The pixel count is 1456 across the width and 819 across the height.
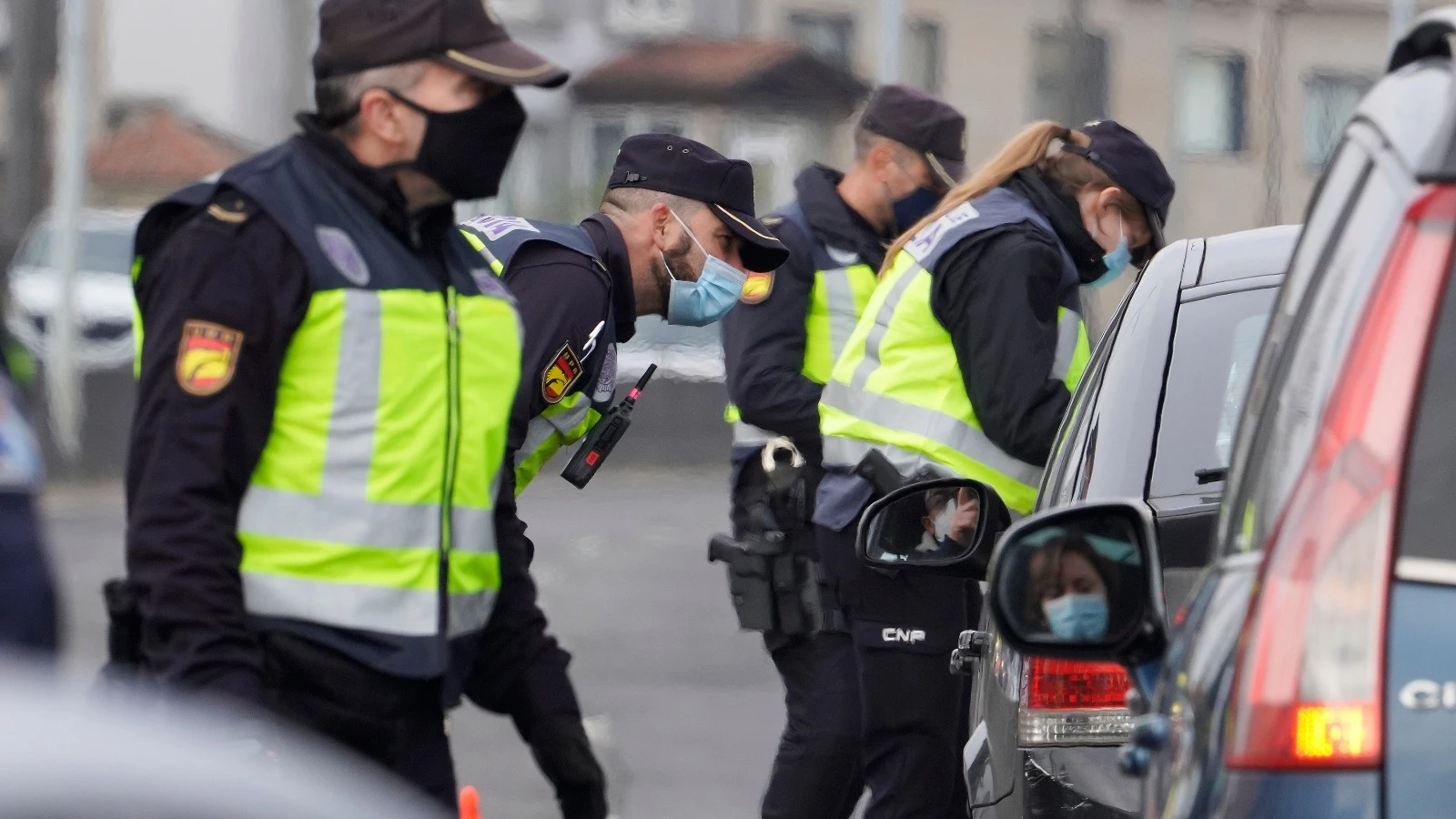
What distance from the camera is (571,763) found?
11.6ft

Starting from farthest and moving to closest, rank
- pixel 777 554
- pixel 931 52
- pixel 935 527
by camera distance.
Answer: pixel 931 52, pixel 777 554, pixel 935 527

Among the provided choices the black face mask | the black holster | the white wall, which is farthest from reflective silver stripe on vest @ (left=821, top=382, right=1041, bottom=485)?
the white wall

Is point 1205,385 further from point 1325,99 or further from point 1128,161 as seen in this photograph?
point 1325,99

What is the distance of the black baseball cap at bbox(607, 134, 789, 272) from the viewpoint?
184 inches

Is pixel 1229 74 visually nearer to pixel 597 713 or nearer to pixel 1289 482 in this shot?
pixel 597 713

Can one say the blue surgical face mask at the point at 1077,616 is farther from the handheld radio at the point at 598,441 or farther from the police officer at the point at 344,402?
the handheld radio at the point at 598,441

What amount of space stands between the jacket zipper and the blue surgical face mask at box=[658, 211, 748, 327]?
157 centimetres

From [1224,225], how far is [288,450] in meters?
31.5

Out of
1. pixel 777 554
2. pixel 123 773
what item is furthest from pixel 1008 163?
pixel 123 773

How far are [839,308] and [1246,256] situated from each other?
1.98m

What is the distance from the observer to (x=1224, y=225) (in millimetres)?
33438

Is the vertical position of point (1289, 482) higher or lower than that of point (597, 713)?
higher

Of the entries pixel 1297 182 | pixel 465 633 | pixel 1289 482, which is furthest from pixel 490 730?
pixel 1297 182

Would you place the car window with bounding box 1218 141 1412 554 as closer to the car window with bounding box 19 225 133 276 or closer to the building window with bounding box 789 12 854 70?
the car window with bounding box 19 225 133 276
